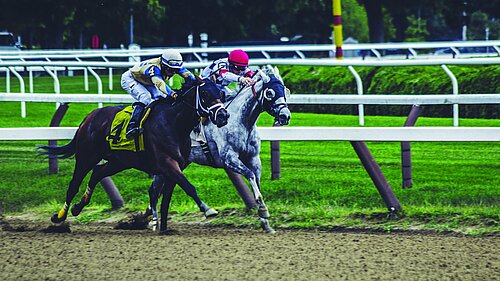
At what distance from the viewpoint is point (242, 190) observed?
8938 mm

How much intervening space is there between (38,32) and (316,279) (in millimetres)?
37305

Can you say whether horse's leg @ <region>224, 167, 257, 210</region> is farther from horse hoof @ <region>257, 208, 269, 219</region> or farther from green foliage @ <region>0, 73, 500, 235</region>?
horse hoof @ <region>257, 208, 269, 219</region>

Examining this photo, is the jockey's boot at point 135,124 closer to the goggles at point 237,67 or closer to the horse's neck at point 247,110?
the horse's neck at point 247,110

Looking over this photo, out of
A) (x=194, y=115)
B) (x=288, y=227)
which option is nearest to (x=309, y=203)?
(x=288, y=227)

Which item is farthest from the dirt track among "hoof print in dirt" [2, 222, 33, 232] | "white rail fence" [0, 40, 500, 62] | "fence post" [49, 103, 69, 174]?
"white rail fence" [0, 40, 500, 62]

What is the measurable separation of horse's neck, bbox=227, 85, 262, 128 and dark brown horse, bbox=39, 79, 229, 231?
31cm

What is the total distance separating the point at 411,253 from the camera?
272 inches

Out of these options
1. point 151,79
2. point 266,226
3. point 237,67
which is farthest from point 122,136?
point 266,226

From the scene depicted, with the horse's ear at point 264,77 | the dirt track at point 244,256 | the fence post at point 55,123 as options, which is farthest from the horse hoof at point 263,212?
the fence post at point 55,123

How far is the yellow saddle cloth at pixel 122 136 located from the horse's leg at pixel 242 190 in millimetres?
839

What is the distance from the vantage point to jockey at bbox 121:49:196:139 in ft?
27.0

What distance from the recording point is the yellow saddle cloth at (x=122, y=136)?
8359mm

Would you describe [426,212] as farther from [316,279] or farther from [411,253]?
[316,279]

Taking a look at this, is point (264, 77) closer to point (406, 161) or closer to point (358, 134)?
point (358, 134)
